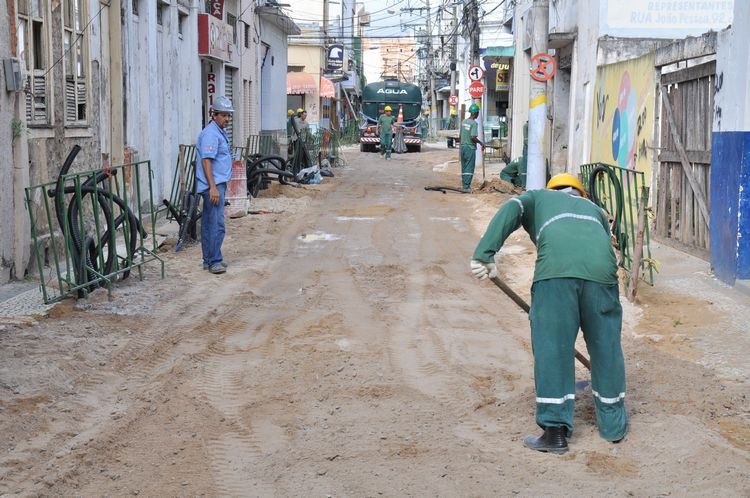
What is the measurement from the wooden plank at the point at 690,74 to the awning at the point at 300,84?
39.2 m

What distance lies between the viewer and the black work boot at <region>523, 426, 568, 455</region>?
538 cm

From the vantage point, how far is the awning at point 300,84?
2014 inches

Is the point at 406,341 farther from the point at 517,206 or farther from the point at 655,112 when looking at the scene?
the point at 655,112

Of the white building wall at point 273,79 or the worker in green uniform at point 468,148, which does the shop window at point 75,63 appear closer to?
the worker in green uniform at point 468,148

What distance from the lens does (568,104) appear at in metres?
23.3

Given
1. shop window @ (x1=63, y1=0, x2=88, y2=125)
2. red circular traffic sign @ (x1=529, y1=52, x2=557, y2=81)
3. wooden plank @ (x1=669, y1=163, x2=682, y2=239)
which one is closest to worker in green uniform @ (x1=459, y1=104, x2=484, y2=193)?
red circular traffic sign @ (x1=529, y1=52, x2=557, y2=81)

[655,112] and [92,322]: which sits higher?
[655,112]

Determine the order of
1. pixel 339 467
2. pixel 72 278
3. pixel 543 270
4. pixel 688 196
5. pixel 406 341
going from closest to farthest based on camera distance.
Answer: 1. pixel 339 467
2. pixel 543 270
3. pixel 406 341
4. pixel 72 278
5. pixel 688 196

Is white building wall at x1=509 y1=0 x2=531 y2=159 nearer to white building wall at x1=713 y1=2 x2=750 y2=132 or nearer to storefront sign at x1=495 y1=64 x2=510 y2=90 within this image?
storefront sign at x1=495 y1=64 x2=510 y2=90

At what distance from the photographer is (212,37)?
21.3m

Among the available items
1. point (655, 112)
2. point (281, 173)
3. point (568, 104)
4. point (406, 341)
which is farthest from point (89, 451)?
point (568, 104)

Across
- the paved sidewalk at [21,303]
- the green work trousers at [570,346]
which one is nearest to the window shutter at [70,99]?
the paved sidewalk at [21,303]

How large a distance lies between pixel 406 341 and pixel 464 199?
1284cm

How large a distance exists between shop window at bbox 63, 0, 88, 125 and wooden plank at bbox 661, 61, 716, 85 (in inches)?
305
